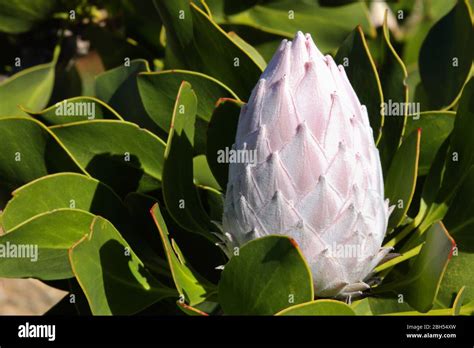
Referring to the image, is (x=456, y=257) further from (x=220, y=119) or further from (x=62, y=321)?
(x=62, y=321)

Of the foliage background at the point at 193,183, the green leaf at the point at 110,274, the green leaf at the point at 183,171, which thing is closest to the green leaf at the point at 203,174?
the foliage background at the point at 193,183

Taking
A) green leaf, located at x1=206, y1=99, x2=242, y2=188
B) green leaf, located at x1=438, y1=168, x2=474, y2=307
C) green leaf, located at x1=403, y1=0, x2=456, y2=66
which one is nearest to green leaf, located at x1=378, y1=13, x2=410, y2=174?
green leaf, located at x1=438, y1=168, x2=474, y2=307

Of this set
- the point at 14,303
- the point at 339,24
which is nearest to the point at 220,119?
the point at 339,24

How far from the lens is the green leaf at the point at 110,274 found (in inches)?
44.7

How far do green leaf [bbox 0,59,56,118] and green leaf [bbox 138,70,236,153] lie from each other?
0.45 meters

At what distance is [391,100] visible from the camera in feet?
4.69

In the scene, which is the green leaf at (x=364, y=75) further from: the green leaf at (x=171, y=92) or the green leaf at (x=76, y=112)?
the green leaf at (x=76, y=112)

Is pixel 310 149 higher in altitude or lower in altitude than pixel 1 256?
higher

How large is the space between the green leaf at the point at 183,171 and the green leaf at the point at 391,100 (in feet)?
1.01

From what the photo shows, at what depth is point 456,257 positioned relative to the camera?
1334 millimetres

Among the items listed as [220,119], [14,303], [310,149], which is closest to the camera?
[310,149]

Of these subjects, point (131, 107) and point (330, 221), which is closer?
point (330, 221)

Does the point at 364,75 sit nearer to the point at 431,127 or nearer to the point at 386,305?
the point at 431,127

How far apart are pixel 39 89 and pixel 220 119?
0.63 m
